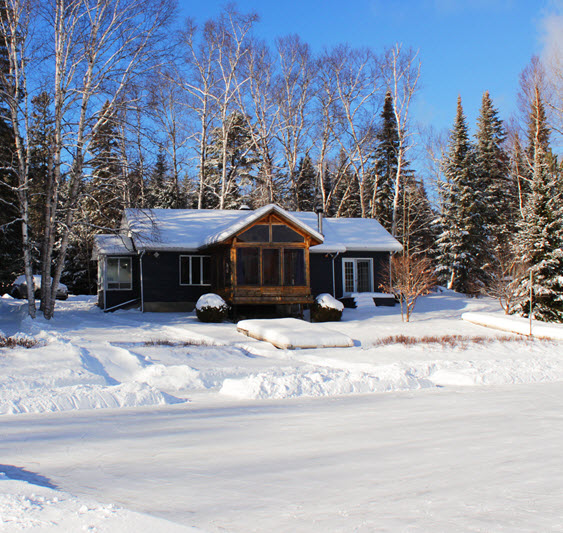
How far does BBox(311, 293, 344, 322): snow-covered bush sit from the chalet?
693mm

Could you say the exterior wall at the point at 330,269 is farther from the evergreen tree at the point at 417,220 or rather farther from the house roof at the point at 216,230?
the evergreen tree at the point at 417,220

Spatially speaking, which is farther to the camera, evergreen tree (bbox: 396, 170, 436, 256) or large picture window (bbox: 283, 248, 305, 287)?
evergreen tree (bbox: 396, 170, 436, 256)

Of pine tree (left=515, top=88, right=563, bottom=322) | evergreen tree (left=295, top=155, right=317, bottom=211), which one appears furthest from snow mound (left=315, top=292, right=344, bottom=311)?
evergreen tree (left=295, top=155, right=317, bottom=211)

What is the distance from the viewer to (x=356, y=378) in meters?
8.95

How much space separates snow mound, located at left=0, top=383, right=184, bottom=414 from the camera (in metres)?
6.92

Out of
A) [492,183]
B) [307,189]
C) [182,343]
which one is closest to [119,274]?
[182,343]

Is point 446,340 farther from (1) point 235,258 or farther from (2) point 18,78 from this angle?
(2) point 18,78

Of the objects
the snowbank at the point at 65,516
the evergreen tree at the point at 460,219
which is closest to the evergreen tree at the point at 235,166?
the evergreen tree at the point at 460,219

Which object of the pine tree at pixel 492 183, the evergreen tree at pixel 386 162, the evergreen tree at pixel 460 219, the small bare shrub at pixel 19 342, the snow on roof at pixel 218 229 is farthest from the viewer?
the evergreen tree at pixel 386 162

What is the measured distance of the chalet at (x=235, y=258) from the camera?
860 inches

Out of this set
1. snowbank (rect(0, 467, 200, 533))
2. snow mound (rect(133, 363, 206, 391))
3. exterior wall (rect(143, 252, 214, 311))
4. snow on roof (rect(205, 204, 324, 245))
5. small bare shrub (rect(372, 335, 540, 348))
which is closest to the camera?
snowbank (rect(0, 467, 200, 533))

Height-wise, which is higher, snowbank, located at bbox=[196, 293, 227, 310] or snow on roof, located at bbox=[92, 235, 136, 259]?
snow on roof, located at bbox=[92, 235, 136, 259]

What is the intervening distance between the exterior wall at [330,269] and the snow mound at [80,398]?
61.3ft

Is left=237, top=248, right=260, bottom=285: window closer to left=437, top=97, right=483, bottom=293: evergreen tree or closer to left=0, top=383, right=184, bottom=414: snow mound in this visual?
left=0, top=383, right=184, bottom=414: snow mound
